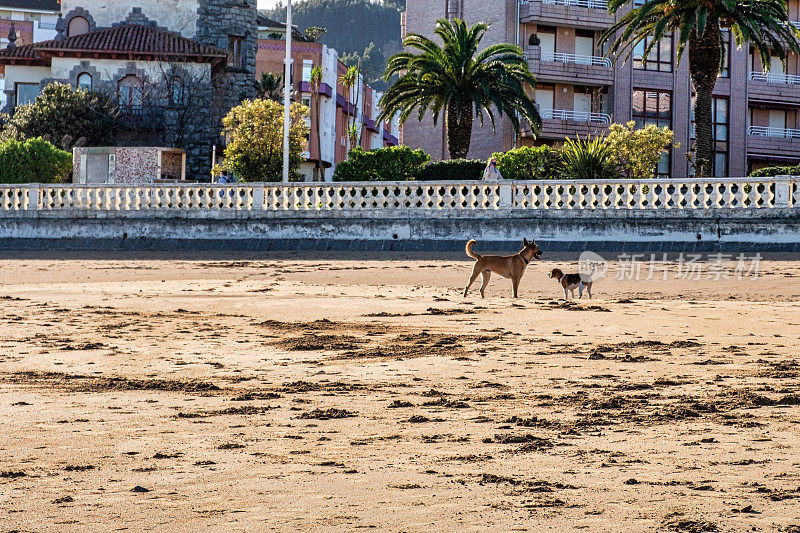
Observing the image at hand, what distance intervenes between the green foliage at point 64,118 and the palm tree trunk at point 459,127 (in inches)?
618

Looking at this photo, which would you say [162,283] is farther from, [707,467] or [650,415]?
[707,467]

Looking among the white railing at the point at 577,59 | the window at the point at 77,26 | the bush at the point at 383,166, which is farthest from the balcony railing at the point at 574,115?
the window at the point at 77,26

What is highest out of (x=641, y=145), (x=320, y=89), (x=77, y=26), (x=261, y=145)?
(x=77, y=26)

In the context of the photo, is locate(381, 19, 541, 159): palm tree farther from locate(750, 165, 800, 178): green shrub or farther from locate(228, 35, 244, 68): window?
locate(750, 165, 800, 178): green shrub

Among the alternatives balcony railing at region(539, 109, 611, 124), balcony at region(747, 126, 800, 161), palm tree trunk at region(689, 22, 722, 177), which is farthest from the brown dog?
balcony at region(747, 126, 800, 161)

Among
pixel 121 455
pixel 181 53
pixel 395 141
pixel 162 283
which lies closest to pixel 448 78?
pixel 181 53

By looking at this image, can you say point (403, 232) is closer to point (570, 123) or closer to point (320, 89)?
point (570, 123)

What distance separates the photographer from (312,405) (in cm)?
781

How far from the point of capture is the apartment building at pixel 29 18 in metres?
92.8

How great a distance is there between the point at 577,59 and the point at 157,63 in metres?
21.0

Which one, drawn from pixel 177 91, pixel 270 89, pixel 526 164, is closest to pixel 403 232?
pixel 526 164

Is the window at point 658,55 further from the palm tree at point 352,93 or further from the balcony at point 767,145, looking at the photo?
the palm tree at point 352,93

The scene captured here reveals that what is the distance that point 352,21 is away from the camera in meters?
151

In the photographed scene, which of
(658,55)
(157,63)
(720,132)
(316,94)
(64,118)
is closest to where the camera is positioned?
(64,118)
